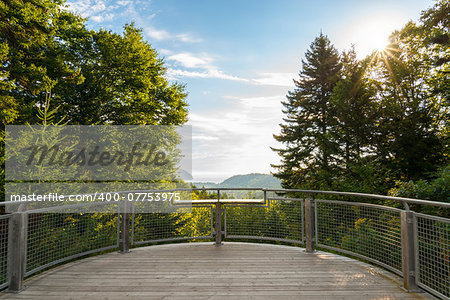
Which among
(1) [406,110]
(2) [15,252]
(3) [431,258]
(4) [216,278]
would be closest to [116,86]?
(2) [15,252]

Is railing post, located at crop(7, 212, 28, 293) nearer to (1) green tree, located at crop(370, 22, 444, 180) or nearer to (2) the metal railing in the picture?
(2) the metal railing

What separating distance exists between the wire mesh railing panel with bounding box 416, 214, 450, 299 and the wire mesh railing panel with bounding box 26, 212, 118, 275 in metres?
5.04

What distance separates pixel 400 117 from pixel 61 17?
20661mm

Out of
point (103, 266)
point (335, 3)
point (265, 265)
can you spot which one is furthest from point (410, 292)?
point (335, 3)

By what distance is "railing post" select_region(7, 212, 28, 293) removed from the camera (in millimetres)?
3666

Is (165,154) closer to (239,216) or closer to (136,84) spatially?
(136,84)

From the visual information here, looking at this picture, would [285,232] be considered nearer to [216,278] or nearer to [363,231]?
[363,231]

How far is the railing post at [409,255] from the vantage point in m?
3.62

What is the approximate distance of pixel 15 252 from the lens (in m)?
3.70

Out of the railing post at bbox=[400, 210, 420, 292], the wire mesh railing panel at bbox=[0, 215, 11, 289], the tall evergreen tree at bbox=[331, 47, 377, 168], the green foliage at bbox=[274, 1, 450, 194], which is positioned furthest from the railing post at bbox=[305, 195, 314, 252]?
the tall evergreen tree at bbox=[331, 47, 377, 168]

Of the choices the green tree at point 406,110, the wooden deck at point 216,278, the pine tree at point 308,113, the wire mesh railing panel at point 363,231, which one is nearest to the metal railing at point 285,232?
the wire mesh railing panel at point 363,231

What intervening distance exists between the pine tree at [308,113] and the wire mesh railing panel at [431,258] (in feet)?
64.5

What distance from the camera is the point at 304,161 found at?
24391mm

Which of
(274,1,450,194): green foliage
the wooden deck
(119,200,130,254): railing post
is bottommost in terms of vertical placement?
the wooden deck
